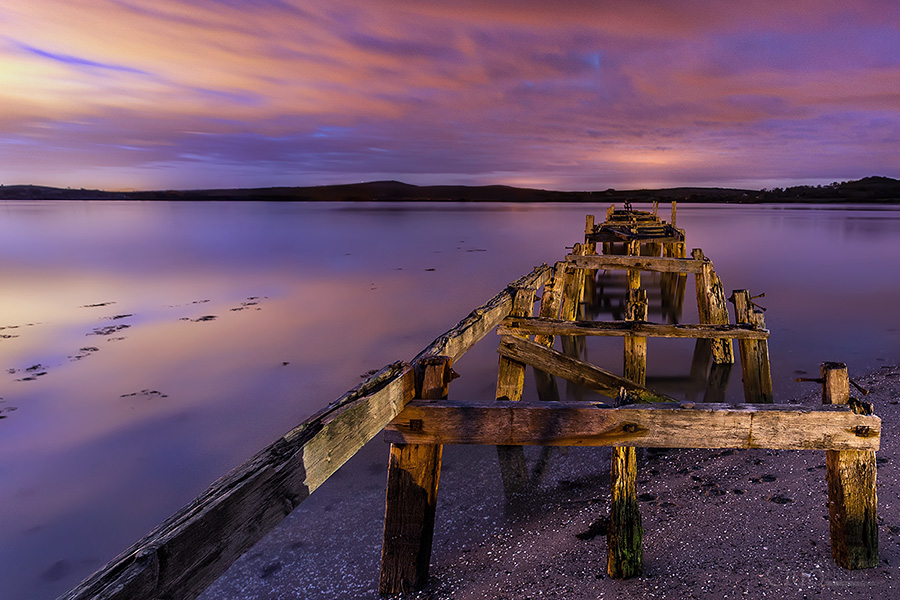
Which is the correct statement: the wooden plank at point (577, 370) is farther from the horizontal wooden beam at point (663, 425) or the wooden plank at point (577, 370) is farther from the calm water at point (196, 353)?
the calm water at point (196, 353)

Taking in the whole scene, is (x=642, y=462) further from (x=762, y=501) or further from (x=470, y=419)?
(x=470, y=419)

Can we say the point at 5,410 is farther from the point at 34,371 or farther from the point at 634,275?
the point at 634,275

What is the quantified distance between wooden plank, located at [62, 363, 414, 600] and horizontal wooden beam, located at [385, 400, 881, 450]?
679mm

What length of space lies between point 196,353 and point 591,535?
9982 millimetres

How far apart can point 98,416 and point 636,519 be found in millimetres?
8532

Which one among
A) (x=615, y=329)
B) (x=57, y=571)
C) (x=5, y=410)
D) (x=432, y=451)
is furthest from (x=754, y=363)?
(x=5, y=410)

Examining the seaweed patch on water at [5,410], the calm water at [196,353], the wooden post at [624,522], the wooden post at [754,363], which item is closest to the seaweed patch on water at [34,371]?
the calm water at [196,353]

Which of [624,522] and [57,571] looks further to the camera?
[57,571]

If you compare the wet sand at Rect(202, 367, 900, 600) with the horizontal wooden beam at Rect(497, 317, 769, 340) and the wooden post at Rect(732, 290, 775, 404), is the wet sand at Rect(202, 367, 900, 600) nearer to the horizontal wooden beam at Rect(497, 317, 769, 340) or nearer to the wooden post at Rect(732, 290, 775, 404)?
the wooden post at Rect(732, 290, 775, 404)

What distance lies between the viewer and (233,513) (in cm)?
174

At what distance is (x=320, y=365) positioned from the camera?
10.5 m

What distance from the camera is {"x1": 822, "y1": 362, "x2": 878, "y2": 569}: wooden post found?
2.98m

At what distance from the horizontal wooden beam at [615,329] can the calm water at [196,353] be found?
10.2 feet

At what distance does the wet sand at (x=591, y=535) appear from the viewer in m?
3.29
